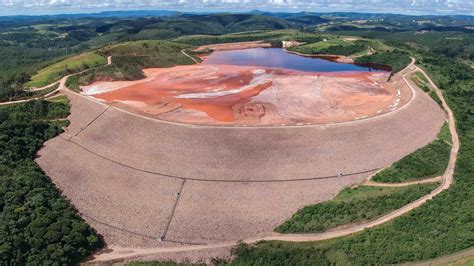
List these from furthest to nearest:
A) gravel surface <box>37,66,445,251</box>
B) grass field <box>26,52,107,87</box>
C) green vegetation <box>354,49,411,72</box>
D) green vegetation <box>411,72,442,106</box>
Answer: green vegetation <box>354,49,411,72</box>, grass field <box>26,52,107,87</box>, green vegetation <box>411,72,442,106</box>, gravel surface <box>37,66,445,251</box>

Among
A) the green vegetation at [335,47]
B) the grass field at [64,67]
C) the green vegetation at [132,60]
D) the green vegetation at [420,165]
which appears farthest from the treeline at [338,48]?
the green vegetation at [420,165]

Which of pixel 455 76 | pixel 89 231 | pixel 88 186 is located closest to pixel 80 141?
pixel 88 186

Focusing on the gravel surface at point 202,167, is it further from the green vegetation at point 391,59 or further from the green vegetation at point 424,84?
the green vegetation at point 391,59

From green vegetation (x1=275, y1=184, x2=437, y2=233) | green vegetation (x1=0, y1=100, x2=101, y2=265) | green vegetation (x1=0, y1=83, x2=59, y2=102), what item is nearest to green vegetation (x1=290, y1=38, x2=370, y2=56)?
green vegetation (x1=0, y1=83, x2=59, y2=102)

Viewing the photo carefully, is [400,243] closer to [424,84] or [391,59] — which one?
[424,84]

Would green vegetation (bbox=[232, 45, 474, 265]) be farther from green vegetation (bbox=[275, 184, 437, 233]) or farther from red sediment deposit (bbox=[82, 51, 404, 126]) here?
red sediment deposit (bbox=[82, 51, 404, 126])

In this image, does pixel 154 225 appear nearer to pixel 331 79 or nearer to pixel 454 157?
pixel 454 157
